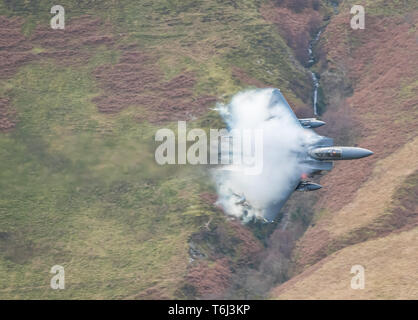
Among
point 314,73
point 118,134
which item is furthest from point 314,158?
point 314,73

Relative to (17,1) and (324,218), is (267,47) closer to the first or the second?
(324,218)

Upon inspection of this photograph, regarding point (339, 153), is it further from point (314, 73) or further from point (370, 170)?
point (314, 73)

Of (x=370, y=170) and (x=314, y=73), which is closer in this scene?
(x=370, y=170)

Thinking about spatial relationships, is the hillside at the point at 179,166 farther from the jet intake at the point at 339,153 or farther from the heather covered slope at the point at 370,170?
the jet intake at the point at 339,153

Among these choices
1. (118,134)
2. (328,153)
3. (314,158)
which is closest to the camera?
(328,153)

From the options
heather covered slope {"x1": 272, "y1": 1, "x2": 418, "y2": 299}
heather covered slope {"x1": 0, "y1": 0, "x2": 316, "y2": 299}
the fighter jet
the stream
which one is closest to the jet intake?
the fighter jet

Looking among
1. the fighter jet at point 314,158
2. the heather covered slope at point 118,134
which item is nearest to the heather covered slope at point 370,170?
the heather covered slope at point 118,134

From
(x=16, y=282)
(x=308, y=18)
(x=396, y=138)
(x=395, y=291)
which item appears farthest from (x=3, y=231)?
(x=308, y=18)
